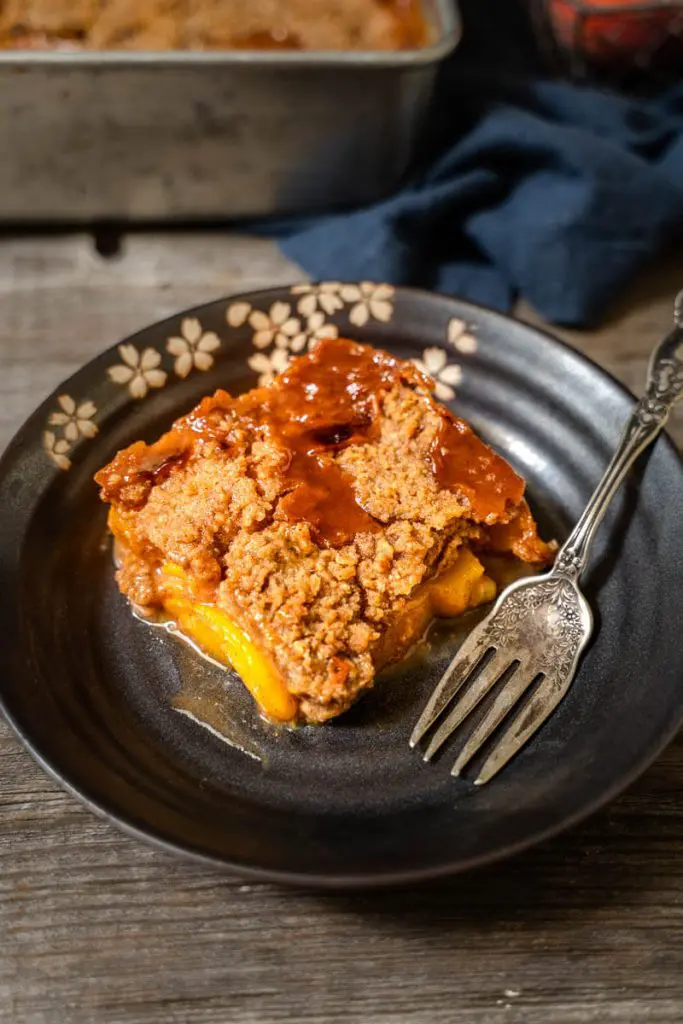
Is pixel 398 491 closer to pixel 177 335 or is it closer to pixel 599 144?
pixel 177 335

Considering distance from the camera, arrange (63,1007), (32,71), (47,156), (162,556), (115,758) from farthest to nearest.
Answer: (47,156) → (32,71) → (162,556) → (115,758) → (63,1007)

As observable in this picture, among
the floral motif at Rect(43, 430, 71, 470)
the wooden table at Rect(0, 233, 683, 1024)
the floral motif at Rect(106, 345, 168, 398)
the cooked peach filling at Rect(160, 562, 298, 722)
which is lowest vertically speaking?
the wooden table at Rect(0, 233, 683, 1024)

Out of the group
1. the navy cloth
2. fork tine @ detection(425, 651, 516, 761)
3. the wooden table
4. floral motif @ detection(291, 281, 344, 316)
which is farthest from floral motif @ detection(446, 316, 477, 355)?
the wooden table

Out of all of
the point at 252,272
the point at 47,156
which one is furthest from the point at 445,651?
the point at 47,156

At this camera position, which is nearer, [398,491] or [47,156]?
[398,491]

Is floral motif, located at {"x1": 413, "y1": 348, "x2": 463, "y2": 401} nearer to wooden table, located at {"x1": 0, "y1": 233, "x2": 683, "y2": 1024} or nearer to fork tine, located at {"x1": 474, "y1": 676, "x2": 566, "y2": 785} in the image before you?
fork tine, located at {"x1": 474, "y1": 676, "x2": 566, "y2": 785}

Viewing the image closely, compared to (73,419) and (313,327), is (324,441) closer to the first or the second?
(313,327)

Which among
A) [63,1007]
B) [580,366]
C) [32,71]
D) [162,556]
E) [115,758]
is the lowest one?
[63,1007]
